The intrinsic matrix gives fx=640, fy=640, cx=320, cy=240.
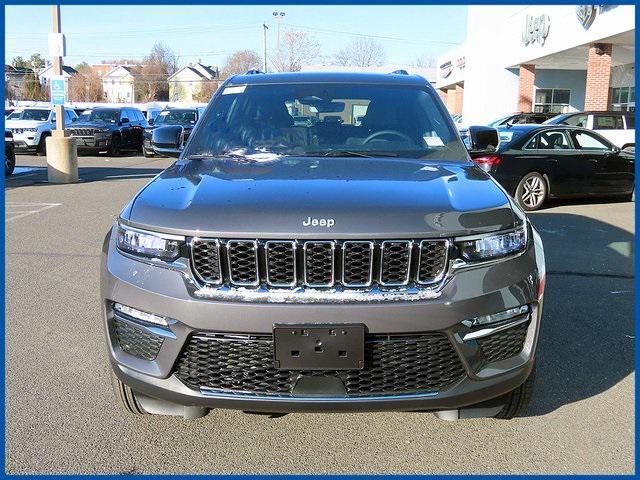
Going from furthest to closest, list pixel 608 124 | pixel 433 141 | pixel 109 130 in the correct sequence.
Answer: pixel 109 130, pixel 608 124, pixel 433 141

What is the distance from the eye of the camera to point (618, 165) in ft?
37.2

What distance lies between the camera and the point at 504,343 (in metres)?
2.79

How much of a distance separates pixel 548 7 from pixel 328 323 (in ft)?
87.8

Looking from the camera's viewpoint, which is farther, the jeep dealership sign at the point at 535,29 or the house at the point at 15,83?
the house at the point at 15,83

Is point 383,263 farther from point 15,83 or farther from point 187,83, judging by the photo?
point 187,83

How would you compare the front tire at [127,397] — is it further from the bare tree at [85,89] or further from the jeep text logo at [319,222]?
A: the bare tree at [85,89]

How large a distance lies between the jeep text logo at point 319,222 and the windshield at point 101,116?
74.5 feet

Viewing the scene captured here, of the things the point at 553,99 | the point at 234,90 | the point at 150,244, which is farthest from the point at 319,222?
the point at 553,99

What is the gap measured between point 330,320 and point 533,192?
29.9ft

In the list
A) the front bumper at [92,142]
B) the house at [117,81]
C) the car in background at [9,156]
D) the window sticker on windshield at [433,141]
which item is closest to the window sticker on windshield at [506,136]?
the window sticker on windshield at [433,141]

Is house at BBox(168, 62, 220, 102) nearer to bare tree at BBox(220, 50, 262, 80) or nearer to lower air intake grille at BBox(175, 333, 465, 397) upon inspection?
bare tree at BBox(220, 50, 262, 80)

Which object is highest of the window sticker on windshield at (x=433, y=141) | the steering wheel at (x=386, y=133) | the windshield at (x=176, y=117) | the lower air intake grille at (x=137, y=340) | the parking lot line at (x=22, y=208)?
the steering wheel at (x=386, y=133)

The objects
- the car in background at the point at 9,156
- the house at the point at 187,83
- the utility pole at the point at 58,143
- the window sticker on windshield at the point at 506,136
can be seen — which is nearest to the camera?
the window sticker on windshield at the point at 506,136

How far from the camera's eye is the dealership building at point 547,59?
21578mm
